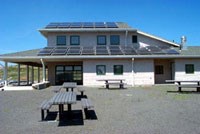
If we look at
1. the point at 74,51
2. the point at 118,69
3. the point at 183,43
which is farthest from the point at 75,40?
the point at 183,43

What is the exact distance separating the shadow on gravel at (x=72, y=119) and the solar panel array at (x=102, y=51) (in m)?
14.2

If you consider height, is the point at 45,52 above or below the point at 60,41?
below

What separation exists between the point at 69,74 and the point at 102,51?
4952 mm

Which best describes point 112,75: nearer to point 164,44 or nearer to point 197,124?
point 164,44

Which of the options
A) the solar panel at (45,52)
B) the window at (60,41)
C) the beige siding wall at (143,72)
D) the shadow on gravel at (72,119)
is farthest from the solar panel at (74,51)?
the shadow on gravel at (72,119)

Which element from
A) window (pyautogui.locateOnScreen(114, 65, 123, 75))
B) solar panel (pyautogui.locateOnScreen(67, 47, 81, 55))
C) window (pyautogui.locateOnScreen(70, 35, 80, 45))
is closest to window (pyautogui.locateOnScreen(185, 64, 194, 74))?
window (pyautogui.locateOnScreen(114, 65, 123, 75))

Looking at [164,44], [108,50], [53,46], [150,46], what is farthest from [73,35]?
[164,44]

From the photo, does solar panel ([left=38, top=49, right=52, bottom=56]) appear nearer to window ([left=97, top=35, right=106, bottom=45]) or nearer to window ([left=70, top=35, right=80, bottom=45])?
window ([left=70, top=35, right=80, bottom=45])

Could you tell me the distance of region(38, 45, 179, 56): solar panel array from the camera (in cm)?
2278

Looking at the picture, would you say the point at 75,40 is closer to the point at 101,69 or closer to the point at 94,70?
the point at 94,70

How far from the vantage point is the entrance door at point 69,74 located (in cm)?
2575

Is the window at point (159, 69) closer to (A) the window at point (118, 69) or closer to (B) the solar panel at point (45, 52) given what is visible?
(A) the window at point (118, 69)

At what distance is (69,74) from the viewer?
2603 centimetres

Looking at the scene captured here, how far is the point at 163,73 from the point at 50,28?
12809 mm
